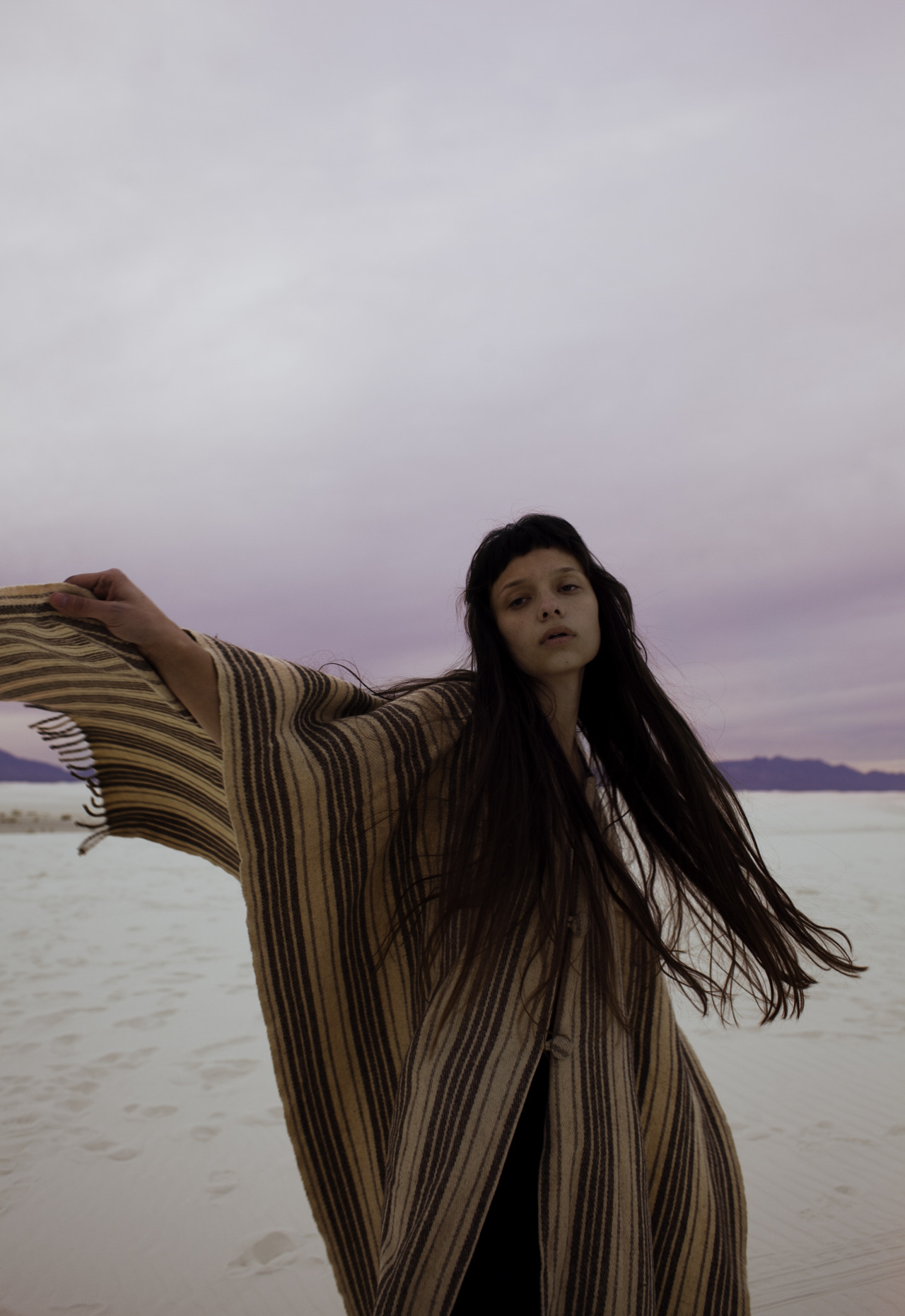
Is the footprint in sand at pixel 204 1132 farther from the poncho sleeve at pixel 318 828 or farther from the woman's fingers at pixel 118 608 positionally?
the woman's fingers at pixel 118 608

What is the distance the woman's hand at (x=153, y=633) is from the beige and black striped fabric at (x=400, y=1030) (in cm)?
4

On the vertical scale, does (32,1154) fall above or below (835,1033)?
above

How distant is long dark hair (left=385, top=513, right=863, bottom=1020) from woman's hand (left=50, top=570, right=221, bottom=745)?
2.12ft

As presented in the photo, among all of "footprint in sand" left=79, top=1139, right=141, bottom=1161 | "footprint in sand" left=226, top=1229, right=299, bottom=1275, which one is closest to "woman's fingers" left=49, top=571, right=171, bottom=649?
"footprint in sand" left=226, top=1229, right=299, bottom=1275

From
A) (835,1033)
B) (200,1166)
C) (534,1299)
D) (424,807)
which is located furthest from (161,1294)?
(835,1033)

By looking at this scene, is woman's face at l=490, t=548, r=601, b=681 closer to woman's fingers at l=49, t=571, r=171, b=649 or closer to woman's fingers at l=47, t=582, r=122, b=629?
woman's fingers at l=49, t=571, r=171, b=649

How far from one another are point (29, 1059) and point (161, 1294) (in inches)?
94.5

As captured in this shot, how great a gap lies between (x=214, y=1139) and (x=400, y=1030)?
94.4 inches

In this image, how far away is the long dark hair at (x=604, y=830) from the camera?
1850mm

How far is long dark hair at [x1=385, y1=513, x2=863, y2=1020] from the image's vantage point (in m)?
1.85

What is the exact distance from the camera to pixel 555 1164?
165cm

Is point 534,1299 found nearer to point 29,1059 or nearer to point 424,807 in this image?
point 424,807

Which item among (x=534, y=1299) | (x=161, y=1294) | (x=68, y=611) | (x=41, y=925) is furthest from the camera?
(x=41, y=925)

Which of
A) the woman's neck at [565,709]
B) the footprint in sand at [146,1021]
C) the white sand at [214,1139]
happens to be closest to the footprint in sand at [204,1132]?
the white sand at [214,1139]
